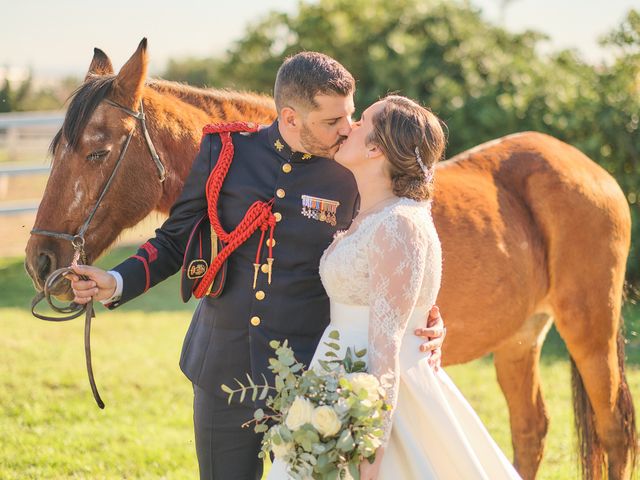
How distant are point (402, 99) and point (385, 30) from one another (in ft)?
30.2

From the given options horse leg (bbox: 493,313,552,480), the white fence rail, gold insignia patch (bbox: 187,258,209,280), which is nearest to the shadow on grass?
the white fence rail

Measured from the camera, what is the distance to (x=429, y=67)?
10172mm

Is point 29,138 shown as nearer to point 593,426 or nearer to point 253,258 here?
point 593,426

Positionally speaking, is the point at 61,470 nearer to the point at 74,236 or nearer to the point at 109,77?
the point at 74,236

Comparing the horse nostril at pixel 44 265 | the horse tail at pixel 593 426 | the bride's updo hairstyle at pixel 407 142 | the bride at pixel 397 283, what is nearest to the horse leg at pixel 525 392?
the horse tail at pixel 593 426

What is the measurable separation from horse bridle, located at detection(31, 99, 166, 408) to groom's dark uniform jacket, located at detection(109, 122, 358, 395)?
0.15 metres

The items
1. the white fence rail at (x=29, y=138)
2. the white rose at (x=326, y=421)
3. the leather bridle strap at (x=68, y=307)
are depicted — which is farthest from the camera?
the white fence rail at (x=29, y=138)

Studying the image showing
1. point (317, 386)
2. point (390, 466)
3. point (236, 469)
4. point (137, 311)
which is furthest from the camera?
point (137, 311)

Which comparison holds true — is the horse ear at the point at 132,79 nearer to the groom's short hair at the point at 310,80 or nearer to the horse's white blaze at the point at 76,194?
the horse's white blaze at the point at 76,194

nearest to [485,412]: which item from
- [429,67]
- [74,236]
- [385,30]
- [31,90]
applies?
[74,236]

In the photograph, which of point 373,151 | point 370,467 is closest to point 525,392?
A: point 370,467

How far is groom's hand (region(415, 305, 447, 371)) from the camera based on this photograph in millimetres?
2564

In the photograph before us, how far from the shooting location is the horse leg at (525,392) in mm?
4582

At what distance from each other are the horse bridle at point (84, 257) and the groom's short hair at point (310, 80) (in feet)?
2.32
